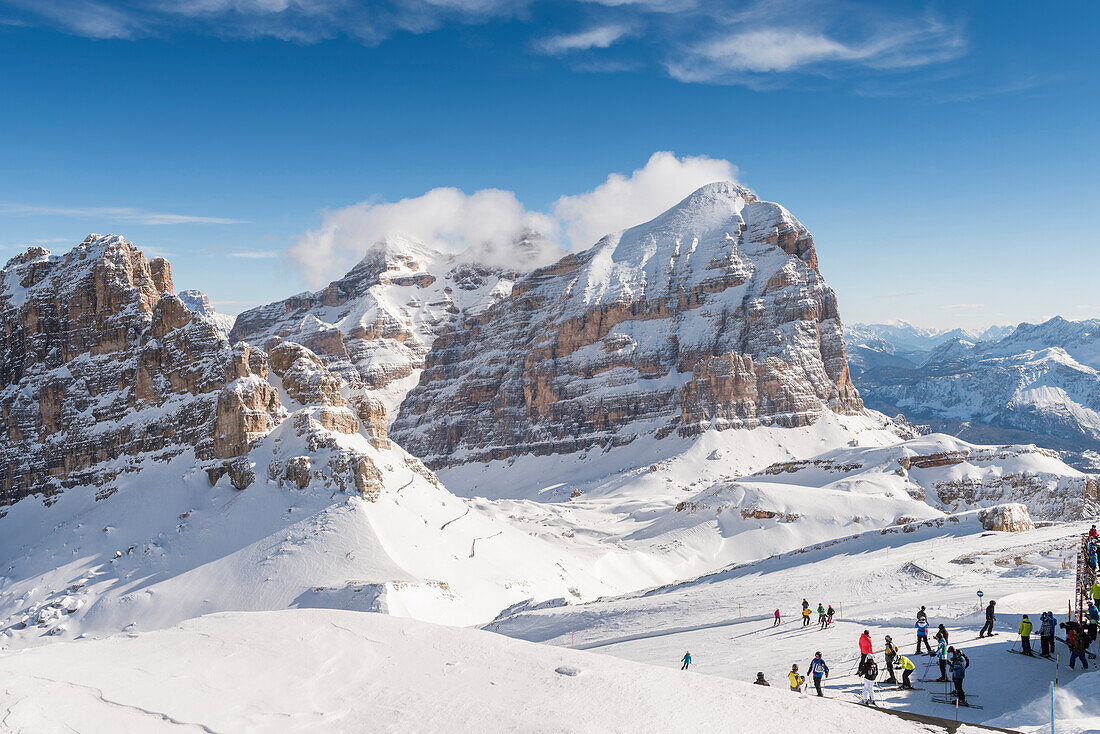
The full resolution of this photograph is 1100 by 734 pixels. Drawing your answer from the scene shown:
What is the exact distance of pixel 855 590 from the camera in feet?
136

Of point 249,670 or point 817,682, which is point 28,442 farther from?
point 817,682

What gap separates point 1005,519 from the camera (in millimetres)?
56844

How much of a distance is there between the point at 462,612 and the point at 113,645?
3356 cm

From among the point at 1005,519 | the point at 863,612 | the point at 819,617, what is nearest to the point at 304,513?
the point at 819,617

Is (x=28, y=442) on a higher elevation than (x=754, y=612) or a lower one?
higher

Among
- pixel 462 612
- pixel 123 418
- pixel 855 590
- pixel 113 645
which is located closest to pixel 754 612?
Result: pixel 855 590

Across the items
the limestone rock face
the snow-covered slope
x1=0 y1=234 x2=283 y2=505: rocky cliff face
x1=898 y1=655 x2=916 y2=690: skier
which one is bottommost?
the limestone rock face

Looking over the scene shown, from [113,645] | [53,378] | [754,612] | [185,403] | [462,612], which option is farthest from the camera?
[53,378]

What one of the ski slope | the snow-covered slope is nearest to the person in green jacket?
the ski slope

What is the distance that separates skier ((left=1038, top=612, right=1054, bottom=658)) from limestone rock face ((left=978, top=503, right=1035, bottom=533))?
3834 centimetres

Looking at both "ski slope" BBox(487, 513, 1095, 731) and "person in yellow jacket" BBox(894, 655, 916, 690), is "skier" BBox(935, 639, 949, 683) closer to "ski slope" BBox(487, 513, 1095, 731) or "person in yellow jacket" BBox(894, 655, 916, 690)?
"ski slope" BBox(487, 513, 1095, 731)

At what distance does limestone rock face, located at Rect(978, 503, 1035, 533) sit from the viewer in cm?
5659

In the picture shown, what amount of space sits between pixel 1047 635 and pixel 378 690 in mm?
19317

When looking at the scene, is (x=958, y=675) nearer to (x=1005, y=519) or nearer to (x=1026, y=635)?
(x=1026, y=635)
